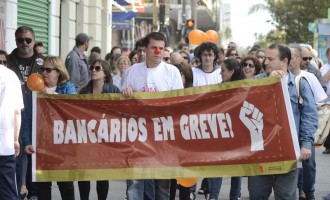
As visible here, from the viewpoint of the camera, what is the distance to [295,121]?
284 inches

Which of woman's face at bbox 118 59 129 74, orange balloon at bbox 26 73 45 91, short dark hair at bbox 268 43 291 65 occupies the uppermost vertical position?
woman's face at bbox 118 59 129 74

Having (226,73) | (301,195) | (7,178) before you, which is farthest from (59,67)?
(301,195)

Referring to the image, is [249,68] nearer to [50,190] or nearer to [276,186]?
[50,190]

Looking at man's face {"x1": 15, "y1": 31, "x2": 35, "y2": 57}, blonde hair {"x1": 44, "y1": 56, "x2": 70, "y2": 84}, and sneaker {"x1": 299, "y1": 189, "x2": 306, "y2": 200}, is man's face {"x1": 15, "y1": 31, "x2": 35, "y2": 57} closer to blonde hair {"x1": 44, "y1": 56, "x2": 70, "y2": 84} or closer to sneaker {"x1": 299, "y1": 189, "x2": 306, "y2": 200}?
blonde hair {"x1": 44, "y1": 56, "x2": 70, "y2": 84}

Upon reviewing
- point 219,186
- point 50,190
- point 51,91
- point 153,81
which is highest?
point 153,81

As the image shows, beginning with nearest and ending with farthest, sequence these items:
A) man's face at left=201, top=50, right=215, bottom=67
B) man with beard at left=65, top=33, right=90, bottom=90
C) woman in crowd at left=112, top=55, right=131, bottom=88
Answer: man's face at left=201, top=50, right=215, bottom=67 < woman in crowd at left=112, top=55, right=131, bottom=88 < man with beard at left=65, top=33, right=90, bottom=90

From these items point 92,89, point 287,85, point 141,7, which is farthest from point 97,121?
point 141,7

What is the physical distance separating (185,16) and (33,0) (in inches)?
775

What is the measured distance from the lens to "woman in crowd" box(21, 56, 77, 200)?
8.01 metres

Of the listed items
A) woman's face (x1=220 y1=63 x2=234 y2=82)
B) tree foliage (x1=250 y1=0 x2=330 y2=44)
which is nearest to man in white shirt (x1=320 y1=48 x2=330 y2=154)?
woman's face (x1=220 y1=63 x2=234 y2=82)

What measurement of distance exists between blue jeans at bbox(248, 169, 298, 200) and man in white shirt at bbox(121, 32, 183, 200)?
1166 millimetres

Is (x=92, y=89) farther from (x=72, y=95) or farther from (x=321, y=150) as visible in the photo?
(x=321, y=150)

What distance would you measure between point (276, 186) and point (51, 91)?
7.93ft

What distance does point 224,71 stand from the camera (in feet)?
30.4
